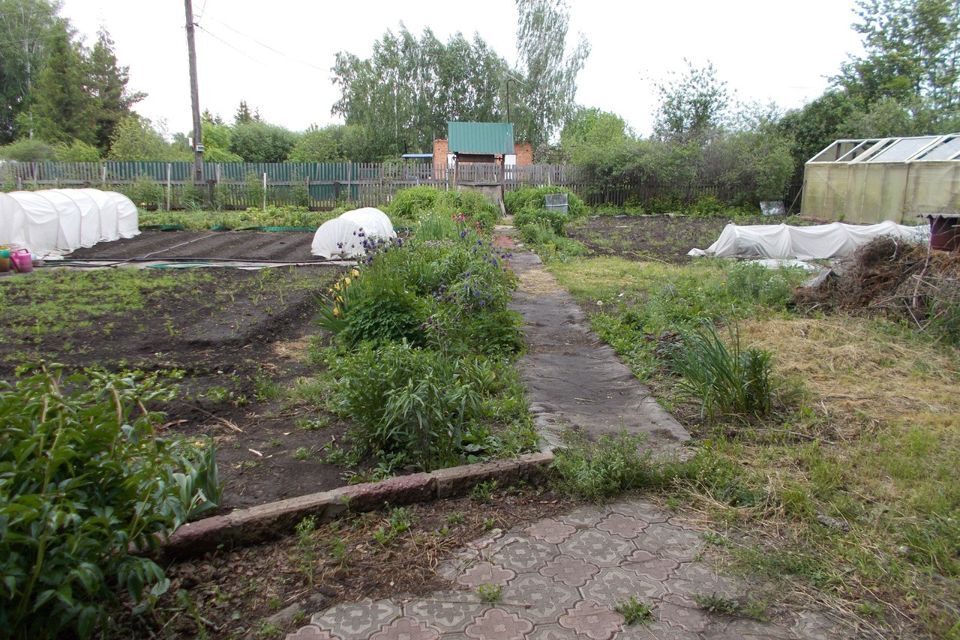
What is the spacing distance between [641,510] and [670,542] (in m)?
0.32

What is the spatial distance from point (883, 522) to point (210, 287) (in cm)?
882

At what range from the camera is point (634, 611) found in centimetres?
239

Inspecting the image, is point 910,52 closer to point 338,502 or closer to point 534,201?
point 534,201

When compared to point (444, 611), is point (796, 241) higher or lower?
higher

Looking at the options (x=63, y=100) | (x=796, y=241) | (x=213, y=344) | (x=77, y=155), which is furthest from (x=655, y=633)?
(x=63, y=100)

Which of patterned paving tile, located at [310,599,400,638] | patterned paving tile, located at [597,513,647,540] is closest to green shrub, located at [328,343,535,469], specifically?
patterned paving tile, located at [597,513,647,540]

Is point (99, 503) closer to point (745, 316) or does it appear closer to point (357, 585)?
point (357, 585)

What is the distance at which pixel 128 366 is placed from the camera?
5375 mm

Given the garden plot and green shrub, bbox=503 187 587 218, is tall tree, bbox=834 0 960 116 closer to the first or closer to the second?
green shrub, bbox=503 187 587 218

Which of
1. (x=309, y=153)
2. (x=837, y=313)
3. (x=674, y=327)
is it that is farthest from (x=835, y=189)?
(x=309, y=153)

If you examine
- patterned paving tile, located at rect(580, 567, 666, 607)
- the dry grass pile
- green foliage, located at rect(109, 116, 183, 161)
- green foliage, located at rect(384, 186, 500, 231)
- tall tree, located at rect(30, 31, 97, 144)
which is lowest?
patterned paving tile, located at rect(580, 567, 666, 607)

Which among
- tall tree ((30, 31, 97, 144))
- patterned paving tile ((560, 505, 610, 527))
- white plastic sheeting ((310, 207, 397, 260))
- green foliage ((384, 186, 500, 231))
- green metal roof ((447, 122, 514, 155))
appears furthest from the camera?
tall tree ((30, 31, 97, 144))

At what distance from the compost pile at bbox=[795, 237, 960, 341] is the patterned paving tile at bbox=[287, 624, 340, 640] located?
615cm

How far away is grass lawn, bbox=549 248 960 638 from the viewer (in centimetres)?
259
